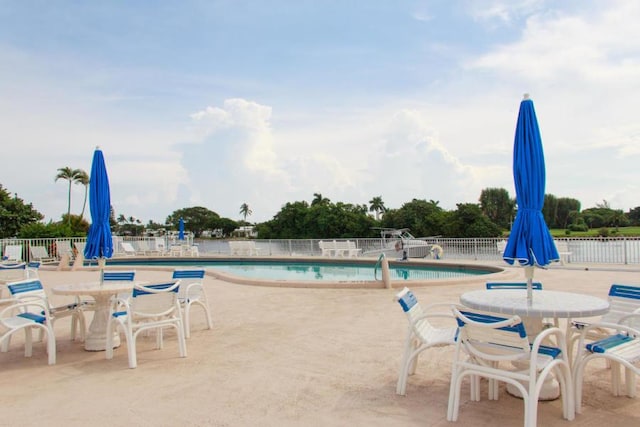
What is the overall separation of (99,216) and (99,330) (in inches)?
56.1

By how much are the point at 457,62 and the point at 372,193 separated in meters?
66.3

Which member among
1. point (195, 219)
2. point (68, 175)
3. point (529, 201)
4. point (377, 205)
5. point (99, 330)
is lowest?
point (99, 330)

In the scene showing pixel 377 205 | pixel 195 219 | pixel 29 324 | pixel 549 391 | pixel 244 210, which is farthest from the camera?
pixel 244 210

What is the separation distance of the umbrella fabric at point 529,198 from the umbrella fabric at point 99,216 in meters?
4.67

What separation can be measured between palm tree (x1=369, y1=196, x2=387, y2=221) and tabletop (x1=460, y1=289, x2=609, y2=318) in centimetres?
7469

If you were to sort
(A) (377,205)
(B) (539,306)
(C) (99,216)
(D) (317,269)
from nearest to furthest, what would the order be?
(B) (539,306) → (C) (99,216) → (D) (317,269) → (A) (377,205)

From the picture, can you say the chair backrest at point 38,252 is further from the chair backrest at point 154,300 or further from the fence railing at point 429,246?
the chair backrest at point 154,300

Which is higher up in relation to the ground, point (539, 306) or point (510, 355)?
point (539, 306)

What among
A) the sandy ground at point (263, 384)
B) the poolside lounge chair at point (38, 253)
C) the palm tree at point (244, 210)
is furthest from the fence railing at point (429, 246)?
the palm tree at point (244, 210)

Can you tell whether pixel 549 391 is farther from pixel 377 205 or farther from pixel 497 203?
pixel 377 205

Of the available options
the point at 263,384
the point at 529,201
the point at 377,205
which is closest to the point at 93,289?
the point at 263,384

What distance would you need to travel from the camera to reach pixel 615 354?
3006mm

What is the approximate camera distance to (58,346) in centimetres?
528

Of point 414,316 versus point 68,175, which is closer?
point 414,316
